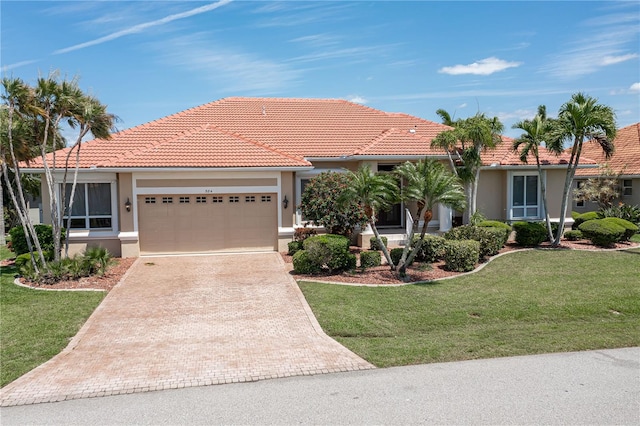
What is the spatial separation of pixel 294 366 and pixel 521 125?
14.5 meters

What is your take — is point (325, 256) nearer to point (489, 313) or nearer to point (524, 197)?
point (489, 313)

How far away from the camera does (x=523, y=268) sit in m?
14.9

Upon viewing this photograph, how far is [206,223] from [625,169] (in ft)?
68.1

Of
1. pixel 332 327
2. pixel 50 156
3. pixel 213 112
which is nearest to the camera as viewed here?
pixel 332 327

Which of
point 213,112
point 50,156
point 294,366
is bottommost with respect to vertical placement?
point 294,366

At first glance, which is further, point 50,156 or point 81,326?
point 50,156

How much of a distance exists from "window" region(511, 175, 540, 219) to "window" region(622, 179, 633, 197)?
24.4 feet

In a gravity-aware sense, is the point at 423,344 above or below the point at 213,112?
below

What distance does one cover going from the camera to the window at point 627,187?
25359 millimetres

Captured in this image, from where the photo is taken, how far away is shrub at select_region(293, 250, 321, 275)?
14125mm

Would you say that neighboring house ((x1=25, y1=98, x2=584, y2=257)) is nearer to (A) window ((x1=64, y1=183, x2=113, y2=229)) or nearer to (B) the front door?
(A) window ((x1=64, y1=183, x2=113, y2=229))

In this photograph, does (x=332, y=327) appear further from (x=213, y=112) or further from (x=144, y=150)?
(x=213, y=112)

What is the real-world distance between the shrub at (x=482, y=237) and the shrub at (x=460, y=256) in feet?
4.59

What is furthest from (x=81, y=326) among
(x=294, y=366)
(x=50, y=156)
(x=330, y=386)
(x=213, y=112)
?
(x=213, y=112)
